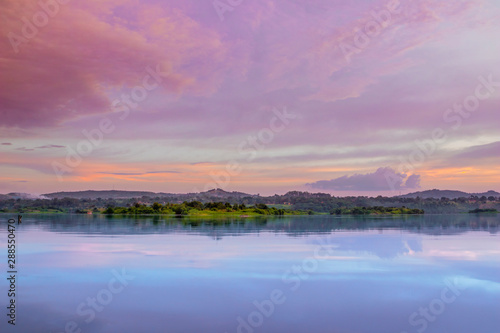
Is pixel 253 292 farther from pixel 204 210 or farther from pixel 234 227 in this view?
pixel 204 210

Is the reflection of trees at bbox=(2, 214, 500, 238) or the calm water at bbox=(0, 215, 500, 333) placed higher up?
the calm water at bbox=(0, 215, 500, 333)

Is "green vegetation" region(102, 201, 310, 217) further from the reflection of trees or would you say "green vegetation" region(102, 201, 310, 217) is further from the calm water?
the calm water

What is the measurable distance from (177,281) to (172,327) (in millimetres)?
6734

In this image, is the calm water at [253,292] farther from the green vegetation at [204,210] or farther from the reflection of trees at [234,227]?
the green vegetation at [204,210]

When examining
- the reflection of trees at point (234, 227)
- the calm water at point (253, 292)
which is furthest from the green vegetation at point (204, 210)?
the calm water at point (253, 292)

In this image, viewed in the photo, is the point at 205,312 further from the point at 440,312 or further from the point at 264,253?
the point at 264,253

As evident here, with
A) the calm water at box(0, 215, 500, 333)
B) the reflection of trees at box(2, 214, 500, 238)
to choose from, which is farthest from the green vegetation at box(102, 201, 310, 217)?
the calm water at box(0, 215, 500, 333)

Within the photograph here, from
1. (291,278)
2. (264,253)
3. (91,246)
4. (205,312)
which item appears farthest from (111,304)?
(91,246)

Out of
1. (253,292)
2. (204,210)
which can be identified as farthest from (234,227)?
(204,210)

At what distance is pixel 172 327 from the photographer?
1252 centimetres

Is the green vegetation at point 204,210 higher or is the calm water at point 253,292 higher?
the calm water at point 253,292

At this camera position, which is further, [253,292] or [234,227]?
[234,227]

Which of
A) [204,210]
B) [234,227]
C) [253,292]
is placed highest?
[253,292]

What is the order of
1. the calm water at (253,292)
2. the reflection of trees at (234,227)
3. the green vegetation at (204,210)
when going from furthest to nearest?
the green vegetation at (204,210)
the reflection of trees at (234,227)
the calm water at (253,292)
